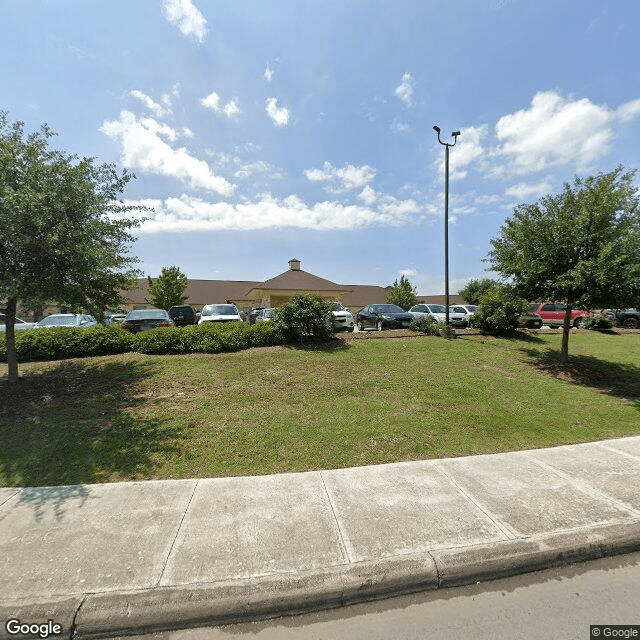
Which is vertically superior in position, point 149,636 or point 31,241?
point 31,241

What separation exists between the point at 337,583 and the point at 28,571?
92.6 inches

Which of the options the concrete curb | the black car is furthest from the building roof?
the concrete curb

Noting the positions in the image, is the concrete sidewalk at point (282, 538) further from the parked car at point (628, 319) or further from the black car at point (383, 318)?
the parked car at point (628, 319)

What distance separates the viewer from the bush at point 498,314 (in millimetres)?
13656

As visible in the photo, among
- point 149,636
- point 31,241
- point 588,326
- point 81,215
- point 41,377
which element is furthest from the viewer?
point 588,326

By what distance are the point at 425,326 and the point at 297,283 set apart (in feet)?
55.4

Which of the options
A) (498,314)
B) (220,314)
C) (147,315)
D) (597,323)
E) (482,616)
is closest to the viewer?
(482,616)

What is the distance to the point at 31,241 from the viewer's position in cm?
625

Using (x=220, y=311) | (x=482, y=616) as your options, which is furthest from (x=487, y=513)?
(x=220, y=311)

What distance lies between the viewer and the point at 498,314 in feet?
44.8

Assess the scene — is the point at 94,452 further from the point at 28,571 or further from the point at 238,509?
the point at 238,509

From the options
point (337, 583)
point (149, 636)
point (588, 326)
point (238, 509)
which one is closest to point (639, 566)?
point (337, 583)

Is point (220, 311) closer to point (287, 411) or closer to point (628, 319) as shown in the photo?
point (287, 411)

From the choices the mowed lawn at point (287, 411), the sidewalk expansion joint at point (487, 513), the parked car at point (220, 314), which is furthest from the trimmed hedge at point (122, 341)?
the sidewalk expansion joint at point (487, 513)
